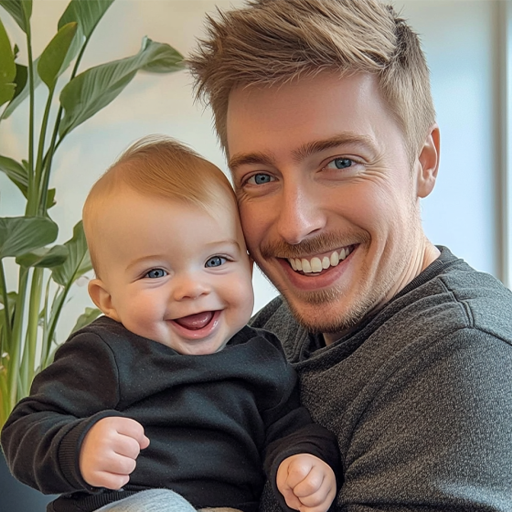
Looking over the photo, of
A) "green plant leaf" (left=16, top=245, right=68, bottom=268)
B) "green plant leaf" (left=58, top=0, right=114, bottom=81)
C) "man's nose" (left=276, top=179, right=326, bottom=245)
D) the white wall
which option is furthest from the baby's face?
the white wall

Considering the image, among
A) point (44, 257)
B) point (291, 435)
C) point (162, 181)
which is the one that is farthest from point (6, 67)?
point (291, 435)

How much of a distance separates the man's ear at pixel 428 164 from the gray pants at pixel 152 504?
678 mm

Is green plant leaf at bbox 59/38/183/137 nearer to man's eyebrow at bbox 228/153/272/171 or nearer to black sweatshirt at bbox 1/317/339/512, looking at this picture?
man's eyebrow at bbox 228/153/272/171

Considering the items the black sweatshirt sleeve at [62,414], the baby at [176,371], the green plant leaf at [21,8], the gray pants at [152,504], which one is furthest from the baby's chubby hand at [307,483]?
the green plant leaf at [21,8]

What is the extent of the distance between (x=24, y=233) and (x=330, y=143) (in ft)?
3.19

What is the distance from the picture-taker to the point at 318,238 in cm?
105

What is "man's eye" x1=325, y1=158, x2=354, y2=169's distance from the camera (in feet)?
3.41

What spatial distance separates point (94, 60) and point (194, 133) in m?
0.48

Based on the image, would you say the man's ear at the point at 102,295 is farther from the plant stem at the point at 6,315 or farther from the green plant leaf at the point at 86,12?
the green plant leaf at the point at 86,12

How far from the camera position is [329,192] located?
1.04 m

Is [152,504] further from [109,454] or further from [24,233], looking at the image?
[24,233]

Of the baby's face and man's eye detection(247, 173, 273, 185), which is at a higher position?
man's eye detection(247, 173, 273, 185)

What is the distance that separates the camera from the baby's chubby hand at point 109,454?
818 millimetres

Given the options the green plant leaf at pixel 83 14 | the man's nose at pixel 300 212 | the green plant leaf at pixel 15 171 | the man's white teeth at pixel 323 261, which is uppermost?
the green plant leaf at pixel 83 14
